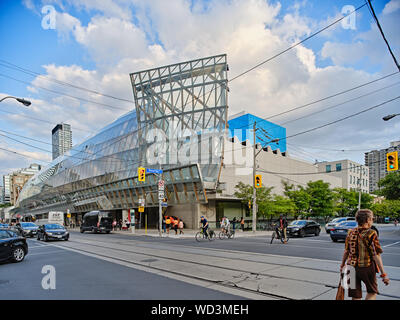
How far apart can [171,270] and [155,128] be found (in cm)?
3485

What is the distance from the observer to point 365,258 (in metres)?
4.21

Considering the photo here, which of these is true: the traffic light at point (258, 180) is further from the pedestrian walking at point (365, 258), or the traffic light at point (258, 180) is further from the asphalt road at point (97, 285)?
the pedestrian walking at point (365, 258)

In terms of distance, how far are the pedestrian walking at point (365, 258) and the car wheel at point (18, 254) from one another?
1168 cm

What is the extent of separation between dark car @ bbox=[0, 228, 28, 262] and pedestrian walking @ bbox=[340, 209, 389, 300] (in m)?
11.5

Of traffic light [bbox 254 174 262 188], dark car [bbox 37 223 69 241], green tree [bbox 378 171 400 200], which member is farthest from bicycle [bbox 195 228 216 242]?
green tree [bbox 378 171 400 200]

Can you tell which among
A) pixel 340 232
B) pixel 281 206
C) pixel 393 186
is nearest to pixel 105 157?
pixel 281 206

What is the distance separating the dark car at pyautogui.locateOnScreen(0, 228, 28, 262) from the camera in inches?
422

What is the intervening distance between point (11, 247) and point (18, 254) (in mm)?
493
